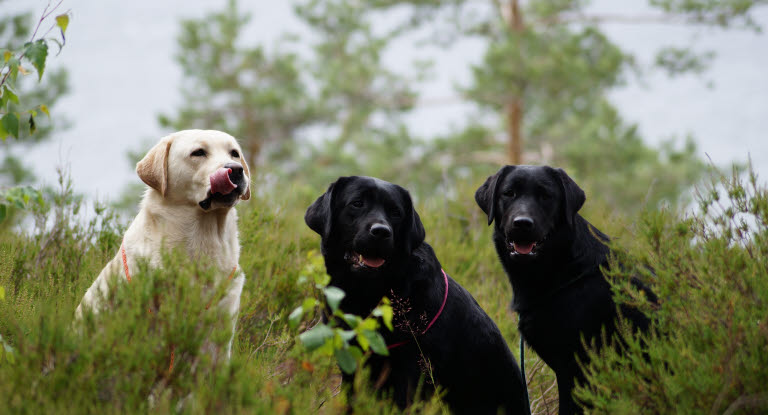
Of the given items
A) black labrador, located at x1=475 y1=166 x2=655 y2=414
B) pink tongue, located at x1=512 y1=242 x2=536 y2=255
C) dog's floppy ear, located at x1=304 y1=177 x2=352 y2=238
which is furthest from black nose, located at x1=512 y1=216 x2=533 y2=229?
dog's floppy ear, located at x1=304 y1=177 x2=352 y2=238

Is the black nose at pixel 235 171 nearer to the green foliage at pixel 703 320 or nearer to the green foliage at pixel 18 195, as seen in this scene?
the green foliage at pixel 18 195

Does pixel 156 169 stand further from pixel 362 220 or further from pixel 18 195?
pixel 362 220

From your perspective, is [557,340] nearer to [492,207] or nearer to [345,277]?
[492,207]

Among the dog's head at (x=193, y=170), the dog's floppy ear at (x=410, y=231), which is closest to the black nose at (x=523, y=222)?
the dog's floppy ear at (x=410, y=231)

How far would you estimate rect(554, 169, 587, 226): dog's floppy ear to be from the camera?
3817 millimetres

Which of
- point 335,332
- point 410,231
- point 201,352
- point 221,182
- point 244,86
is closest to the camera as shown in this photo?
point 335,332

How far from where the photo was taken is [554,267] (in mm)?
3770

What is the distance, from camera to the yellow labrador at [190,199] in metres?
3.32

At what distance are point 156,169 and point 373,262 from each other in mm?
1272

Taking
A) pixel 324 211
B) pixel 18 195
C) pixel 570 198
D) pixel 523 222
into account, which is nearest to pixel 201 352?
pixel 18 195

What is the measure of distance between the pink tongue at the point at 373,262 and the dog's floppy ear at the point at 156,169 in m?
1.15

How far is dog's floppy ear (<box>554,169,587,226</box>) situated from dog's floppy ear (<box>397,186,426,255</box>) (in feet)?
2.91

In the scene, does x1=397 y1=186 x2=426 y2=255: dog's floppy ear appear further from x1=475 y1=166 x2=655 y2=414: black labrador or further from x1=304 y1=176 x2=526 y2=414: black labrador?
x1=475 y1=166 x2=655 y2=414: black labrador

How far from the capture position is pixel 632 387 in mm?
2625
